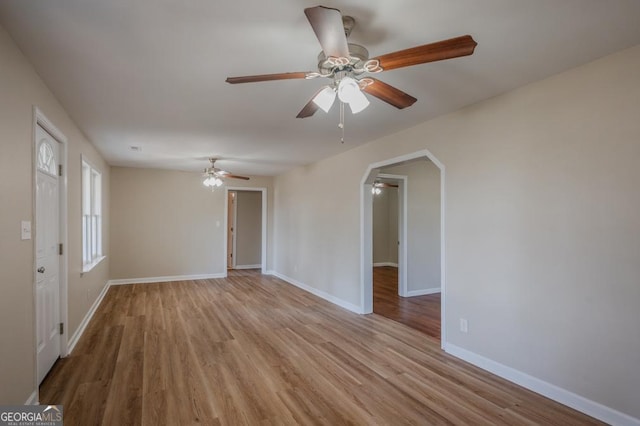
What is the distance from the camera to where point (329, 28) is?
1.52 metres

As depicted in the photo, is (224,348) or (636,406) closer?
(636,406)

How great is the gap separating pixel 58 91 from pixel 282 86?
196 centimetres

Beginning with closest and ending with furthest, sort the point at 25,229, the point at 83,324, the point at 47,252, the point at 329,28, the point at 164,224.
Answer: the point at 329,28 < the point at 25,229 < the point at 47,252 < the point at 83,324 < the point at 164,224

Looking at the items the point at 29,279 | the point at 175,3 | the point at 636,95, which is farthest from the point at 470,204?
the point at 29,279

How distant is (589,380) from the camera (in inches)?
93.0

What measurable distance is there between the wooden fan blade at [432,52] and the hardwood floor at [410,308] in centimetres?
329

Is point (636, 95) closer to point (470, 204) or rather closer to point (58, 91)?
point (470, 204)

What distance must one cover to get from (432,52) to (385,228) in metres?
8.48

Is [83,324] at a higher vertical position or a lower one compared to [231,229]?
lower

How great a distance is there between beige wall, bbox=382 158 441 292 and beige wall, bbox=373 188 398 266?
3.50 meters

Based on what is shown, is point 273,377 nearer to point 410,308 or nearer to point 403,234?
point 410,308

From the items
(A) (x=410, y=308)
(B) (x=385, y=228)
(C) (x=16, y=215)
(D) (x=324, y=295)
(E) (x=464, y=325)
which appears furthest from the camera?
(B) (x=385, y=228)

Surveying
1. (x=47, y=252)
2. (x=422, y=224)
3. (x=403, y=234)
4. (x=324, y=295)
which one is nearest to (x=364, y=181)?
(x=403, y=234)

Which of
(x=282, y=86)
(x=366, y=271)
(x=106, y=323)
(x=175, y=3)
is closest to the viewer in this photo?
(x=175, y=3)
